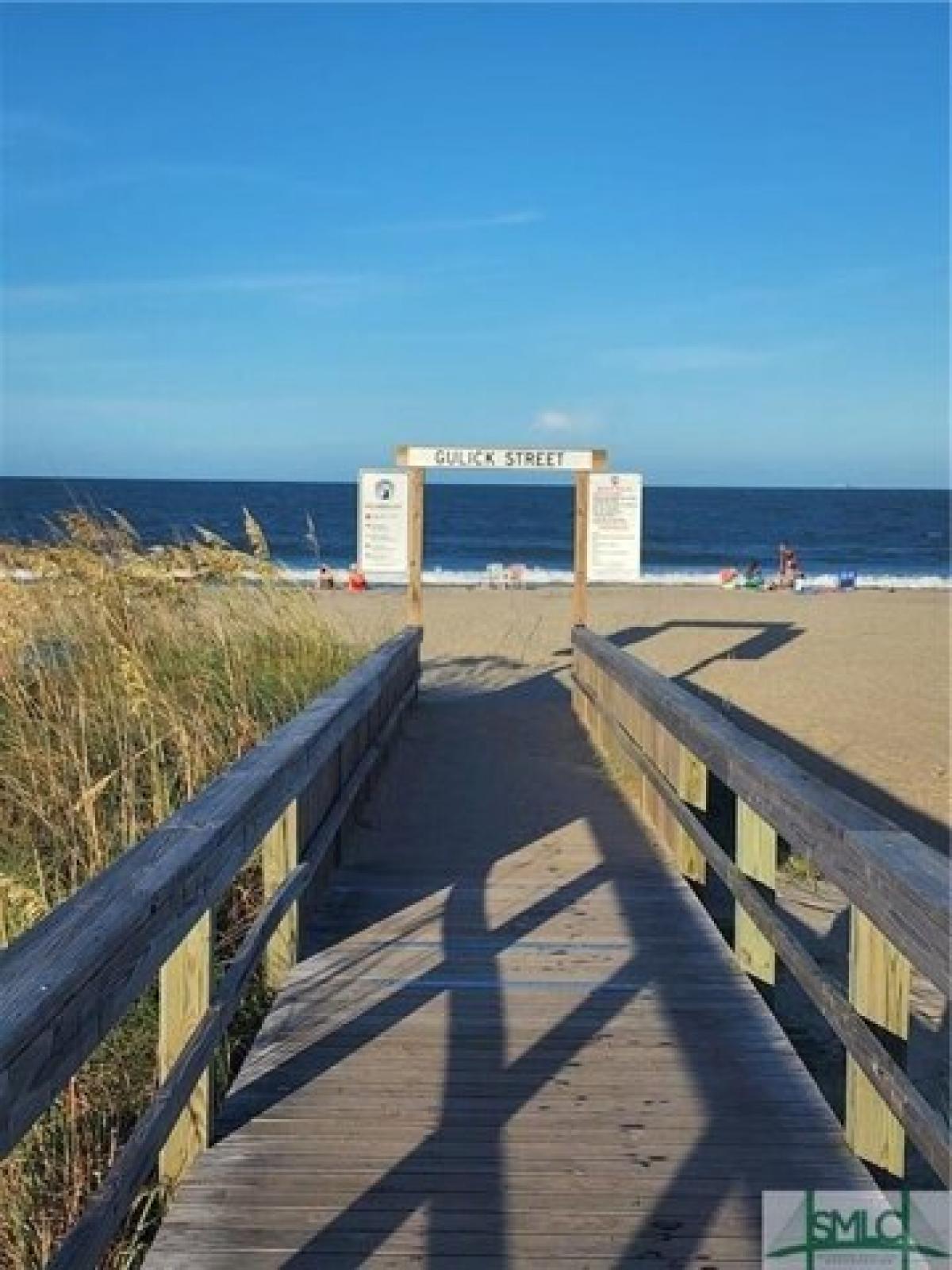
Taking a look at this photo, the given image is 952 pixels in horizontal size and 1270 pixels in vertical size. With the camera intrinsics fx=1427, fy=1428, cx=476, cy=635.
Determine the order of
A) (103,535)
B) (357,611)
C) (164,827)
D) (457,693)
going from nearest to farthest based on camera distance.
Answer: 1. (164,827)
2. (103,535)
3. (457,693)
4. (357,611)

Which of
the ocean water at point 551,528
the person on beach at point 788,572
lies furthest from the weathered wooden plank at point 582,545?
the person on beach at point 788,572

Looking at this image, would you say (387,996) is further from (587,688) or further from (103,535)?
(587,688)

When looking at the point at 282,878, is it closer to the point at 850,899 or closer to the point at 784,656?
the point at 850,899

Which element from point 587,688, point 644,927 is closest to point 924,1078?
point 644,927

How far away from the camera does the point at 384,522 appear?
13.6 meters

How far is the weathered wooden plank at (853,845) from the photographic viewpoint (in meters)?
2.62

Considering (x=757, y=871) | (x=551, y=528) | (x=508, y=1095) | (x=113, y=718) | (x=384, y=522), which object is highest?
(x=551, y=528)

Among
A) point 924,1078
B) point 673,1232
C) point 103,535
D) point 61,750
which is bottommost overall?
point 924,1078

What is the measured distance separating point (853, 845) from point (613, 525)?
36.9 feet

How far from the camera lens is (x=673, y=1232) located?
2.92 metres

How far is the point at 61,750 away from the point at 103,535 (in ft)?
8.53

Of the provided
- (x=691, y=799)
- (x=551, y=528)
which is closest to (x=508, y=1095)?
(x=691, y=799)

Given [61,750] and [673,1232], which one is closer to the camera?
[673,1232]

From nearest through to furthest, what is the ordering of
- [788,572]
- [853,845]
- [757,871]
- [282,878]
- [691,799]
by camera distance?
[853,845]
[282,878]
[757,871]
[691,799]
[788,572]
